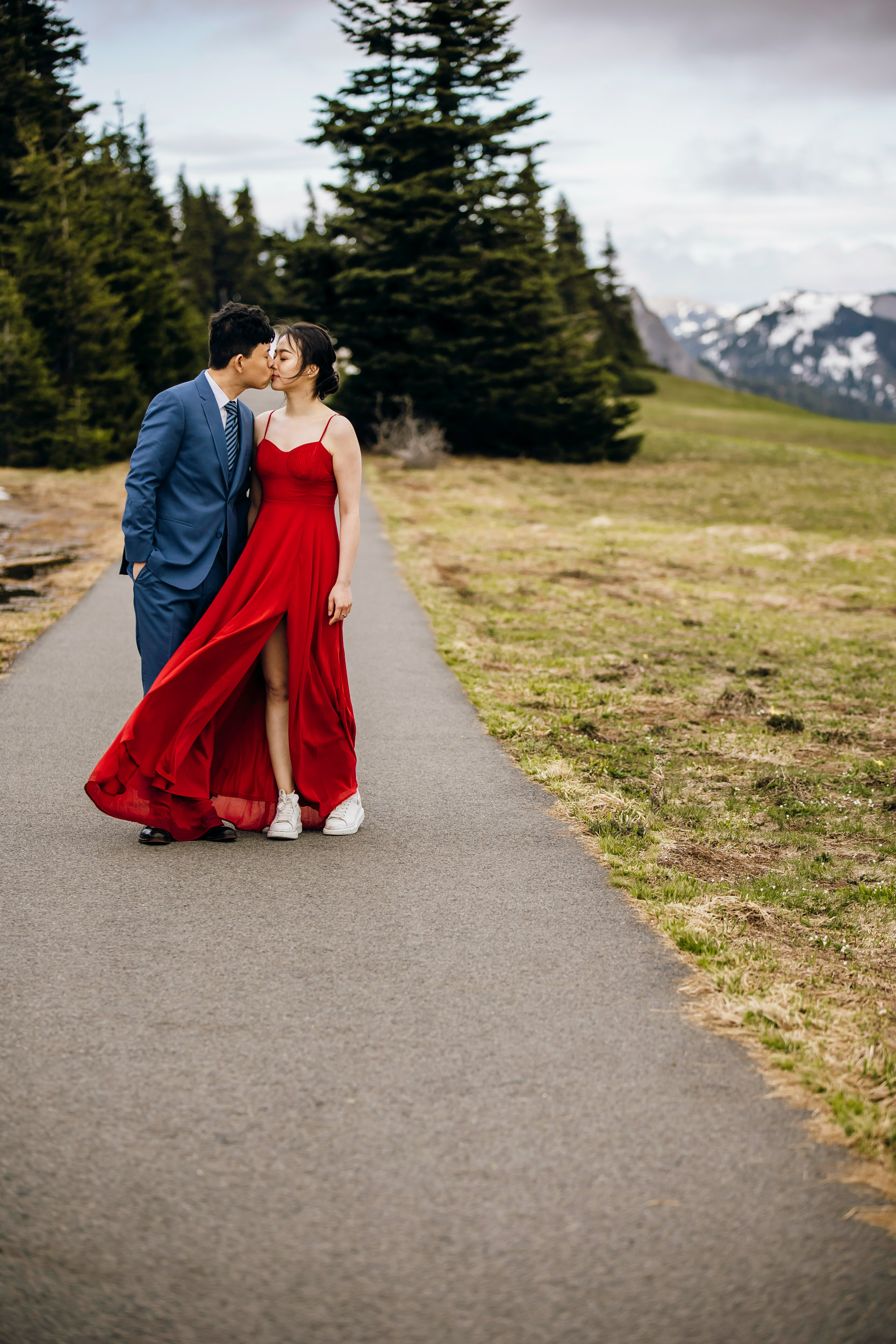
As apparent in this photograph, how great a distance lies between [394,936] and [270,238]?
29.4 metres

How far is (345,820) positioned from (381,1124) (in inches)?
91.3

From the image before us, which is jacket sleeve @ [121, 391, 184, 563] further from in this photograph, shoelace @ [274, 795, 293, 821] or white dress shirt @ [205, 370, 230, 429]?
shoelace @ [274, 795, 293, 821]

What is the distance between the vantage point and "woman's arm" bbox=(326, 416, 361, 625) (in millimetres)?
4758

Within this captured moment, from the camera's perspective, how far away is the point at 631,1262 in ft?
7.79

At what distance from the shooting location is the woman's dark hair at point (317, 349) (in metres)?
4.61

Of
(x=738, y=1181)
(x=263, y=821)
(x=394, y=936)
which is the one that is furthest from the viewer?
(x=263, y=821)

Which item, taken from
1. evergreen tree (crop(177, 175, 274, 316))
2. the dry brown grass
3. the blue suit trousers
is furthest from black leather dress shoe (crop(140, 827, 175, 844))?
evergreen tree (crop(177, 175, 274, 316))

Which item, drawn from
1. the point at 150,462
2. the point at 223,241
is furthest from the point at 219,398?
the point at 223,241

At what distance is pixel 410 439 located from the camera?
30.0m

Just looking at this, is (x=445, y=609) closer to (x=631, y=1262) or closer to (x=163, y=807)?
(x=163, y=807)

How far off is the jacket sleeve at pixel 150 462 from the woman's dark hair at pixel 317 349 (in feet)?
1.87

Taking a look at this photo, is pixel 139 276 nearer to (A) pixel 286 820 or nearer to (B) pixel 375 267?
(B) pixel 375 267

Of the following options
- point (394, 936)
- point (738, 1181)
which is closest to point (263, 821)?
point (394, 936)

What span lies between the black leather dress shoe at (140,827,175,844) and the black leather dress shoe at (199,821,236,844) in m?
0.15
